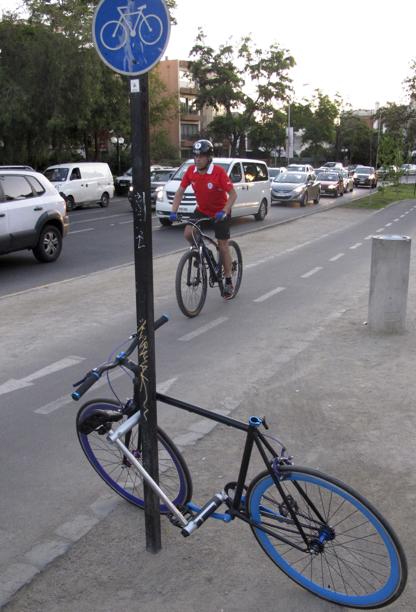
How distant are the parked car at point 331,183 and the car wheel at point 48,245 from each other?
80.7ft

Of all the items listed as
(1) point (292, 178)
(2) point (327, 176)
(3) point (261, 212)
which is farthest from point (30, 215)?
(2) point (327, 176)

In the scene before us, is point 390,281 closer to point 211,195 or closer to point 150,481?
point 211,195

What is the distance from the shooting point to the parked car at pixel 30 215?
1098 cm

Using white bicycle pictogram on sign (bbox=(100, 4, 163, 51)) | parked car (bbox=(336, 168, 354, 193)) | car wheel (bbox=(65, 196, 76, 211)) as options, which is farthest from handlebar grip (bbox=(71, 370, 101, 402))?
parked car (bbox=(336, 168, 354, 193))

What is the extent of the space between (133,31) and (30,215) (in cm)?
913

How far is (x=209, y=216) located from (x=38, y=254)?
17.1ft

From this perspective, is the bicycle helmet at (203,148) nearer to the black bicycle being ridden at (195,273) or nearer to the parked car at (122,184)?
the black bicycle being ridden at (195,273)

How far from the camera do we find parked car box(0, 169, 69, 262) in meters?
11.0

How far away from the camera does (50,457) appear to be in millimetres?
4188

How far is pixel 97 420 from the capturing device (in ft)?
10.6

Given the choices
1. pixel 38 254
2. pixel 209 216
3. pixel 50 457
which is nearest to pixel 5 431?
pixel 50 457

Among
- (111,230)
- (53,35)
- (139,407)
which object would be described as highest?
(53,35)

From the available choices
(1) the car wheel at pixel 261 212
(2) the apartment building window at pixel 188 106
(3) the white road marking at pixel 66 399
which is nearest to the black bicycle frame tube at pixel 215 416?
(3) the white road marking at pixel 66 399

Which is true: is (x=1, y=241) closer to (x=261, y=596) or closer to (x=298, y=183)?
(x=261, y=596)
